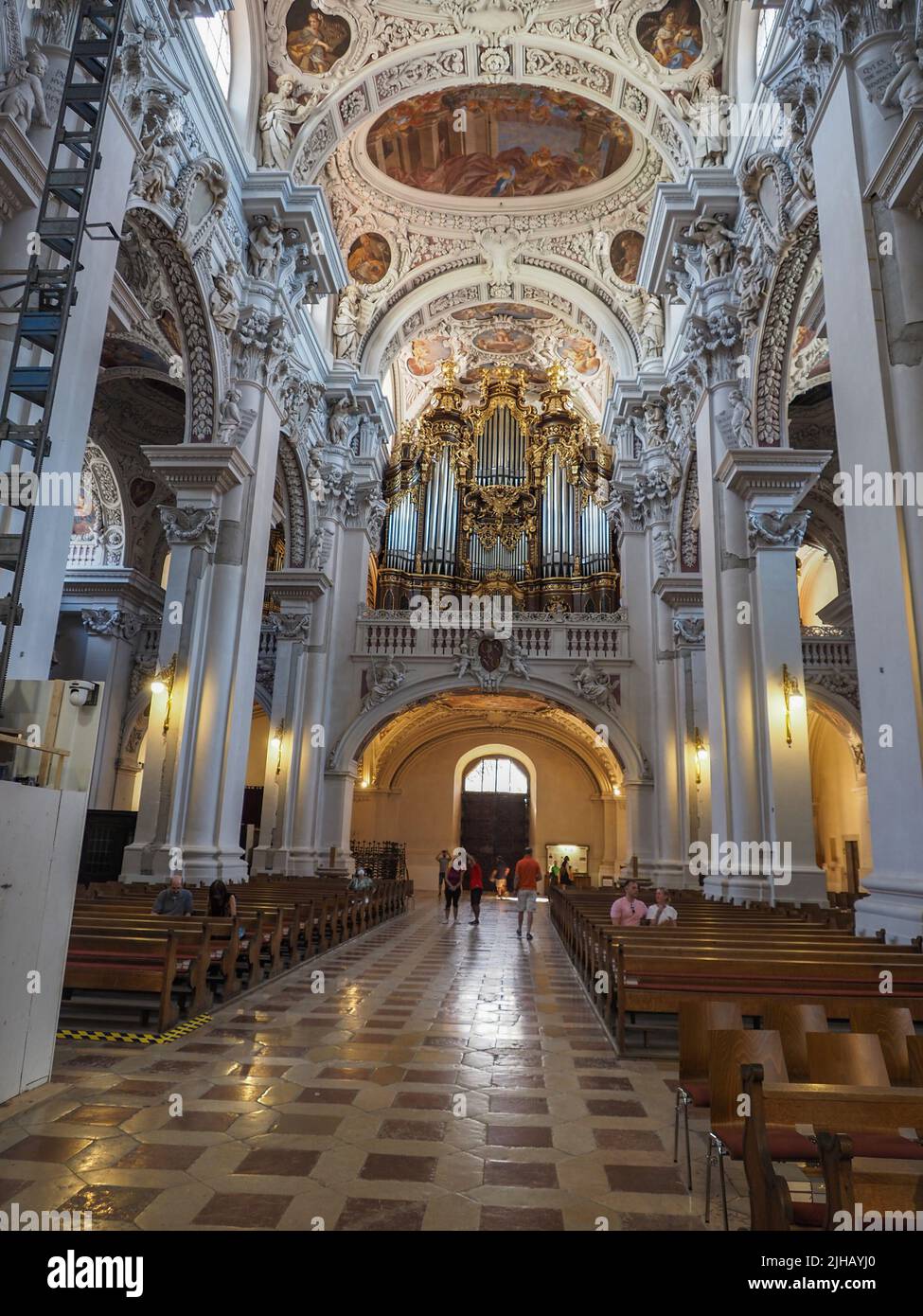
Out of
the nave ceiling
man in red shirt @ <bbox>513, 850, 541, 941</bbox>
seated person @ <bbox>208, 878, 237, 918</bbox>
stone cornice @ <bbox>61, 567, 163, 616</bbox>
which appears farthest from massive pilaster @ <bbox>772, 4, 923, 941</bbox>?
stone cornice @ <bbox>61, 567, 163, 616</bbox>

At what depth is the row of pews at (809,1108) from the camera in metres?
2.24

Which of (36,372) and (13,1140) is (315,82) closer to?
(36,372)

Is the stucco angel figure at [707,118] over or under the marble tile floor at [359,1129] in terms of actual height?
over

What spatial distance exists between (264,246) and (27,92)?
288 inches

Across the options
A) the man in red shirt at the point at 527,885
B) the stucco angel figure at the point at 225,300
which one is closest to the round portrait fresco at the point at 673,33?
the stucco angel figure at the point at 225,300

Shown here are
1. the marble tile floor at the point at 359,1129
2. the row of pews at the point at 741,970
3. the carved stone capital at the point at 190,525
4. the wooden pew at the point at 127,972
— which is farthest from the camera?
the carved stone capital at the point at 190,525

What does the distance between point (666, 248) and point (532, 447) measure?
11064 millimetres

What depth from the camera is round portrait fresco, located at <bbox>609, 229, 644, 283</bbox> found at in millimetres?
19109

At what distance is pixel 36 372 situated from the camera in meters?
6.05

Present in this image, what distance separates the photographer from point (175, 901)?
7.82 metres

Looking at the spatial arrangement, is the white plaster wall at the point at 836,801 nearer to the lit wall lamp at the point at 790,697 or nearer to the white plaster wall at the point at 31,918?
the lit wall lamp at the point at 790,697

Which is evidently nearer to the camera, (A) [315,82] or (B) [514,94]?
(A) [315,82]

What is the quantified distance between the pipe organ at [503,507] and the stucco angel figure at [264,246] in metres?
10.2

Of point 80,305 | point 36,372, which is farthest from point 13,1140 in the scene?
point 80,305
